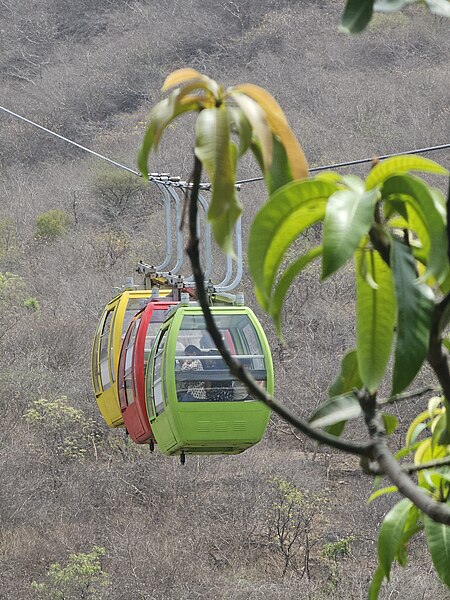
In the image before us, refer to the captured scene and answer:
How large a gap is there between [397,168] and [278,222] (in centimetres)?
8

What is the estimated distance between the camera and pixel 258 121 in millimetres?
812

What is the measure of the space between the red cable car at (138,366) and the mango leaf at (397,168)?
7044 millimetres

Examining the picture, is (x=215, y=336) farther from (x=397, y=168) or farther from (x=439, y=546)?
(x=439, y=546)

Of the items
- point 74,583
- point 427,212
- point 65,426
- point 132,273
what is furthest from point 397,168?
point 132,273

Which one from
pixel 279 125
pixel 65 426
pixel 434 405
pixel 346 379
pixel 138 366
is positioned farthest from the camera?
pixel 65 426

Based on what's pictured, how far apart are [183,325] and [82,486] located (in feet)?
38.7

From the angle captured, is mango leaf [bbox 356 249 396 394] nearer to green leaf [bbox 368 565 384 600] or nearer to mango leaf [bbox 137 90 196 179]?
mango leaf [bbox 137 90 196 179]

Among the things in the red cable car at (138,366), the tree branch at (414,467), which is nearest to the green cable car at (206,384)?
the red cable car at (138,366)

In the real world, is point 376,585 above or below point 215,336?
below

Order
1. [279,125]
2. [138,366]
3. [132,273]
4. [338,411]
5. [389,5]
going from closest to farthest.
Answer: [389,5] → [279,125] → [338,411] → [138,366] → [132,273]

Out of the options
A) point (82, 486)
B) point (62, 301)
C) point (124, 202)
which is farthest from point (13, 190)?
point (82, 486)

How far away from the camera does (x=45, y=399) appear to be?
827 inches

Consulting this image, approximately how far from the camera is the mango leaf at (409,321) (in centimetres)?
81

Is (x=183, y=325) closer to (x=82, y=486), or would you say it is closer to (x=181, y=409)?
(x=181, y=409)
